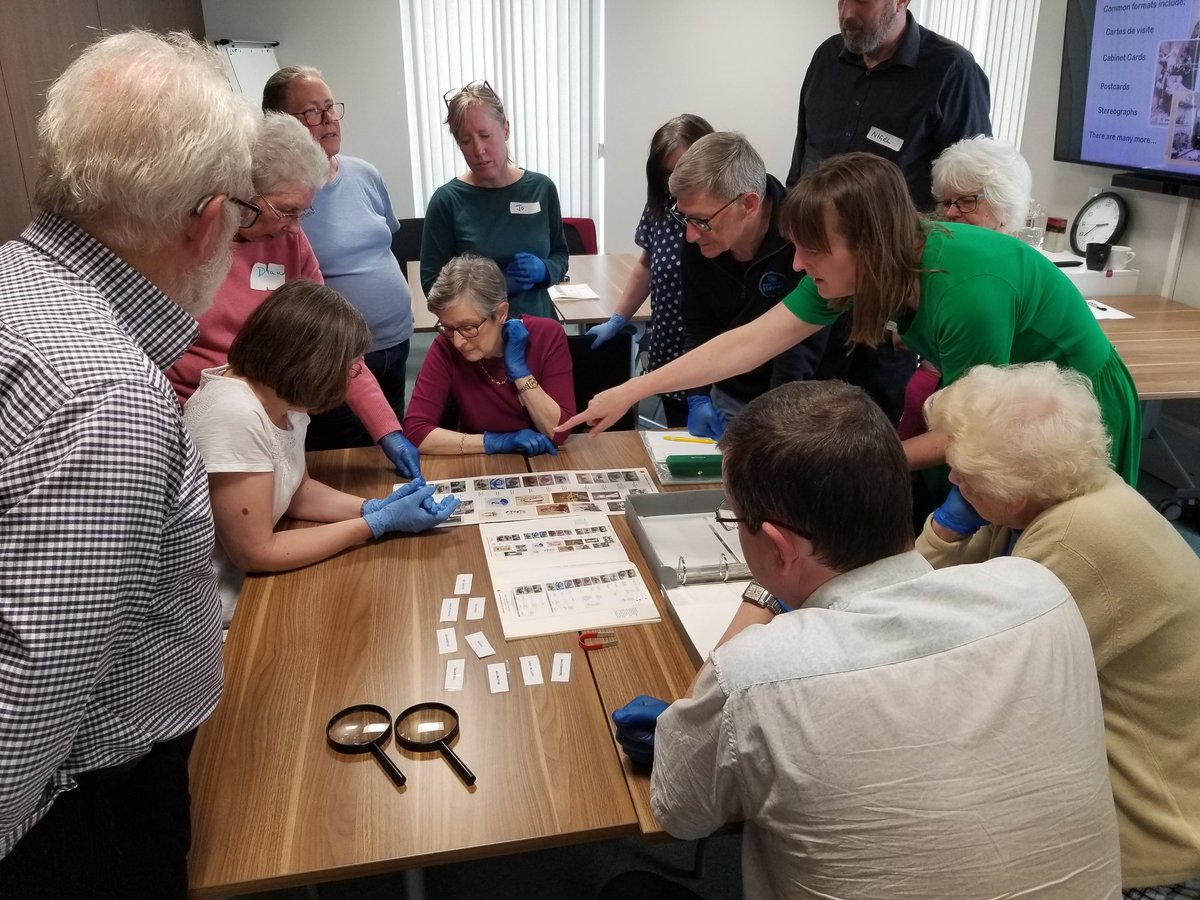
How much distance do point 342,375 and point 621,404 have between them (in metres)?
0.71

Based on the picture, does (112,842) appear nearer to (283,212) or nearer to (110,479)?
(110,479)

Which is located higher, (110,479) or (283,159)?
(283,159)

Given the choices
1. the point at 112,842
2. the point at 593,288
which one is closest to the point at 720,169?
the point at 112,842

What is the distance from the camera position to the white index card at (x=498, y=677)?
1.37 m

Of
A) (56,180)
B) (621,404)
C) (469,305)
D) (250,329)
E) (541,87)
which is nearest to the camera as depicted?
(56,180)

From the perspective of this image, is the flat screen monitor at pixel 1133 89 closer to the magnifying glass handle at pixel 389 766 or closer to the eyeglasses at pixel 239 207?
the eyeglasses at pixel 239 207

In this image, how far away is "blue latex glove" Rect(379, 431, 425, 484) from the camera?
2170mm

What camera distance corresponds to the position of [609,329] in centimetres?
341

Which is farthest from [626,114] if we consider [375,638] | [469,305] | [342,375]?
[375,638]

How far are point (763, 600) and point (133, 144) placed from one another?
107cm

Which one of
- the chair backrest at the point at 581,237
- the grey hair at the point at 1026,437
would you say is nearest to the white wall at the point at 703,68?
the chair backrest at the point at 581,237

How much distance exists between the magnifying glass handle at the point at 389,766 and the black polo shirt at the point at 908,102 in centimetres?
252

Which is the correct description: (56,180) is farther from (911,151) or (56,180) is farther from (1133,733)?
(911,151)

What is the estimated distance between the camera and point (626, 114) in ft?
19.5
